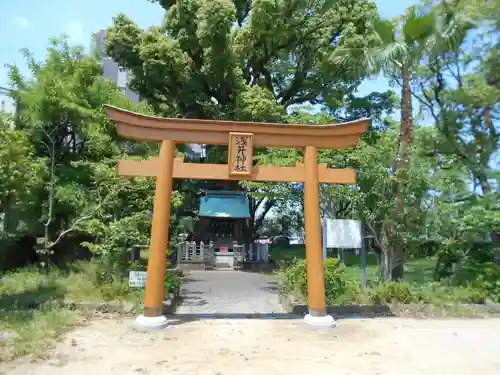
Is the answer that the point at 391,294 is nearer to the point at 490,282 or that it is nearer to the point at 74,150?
the point at 490,282

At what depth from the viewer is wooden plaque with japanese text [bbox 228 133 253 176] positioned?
336 inches

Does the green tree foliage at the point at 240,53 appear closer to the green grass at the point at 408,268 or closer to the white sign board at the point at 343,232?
the green grass at the point at 408,268

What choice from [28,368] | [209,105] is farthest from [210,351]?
[209,105]

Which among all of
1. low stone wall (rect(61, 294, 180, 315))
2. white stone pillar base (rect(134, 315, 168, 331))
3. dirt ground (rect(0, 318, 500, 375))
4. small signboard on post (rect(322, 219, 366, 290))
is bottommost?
dirt ground (rect(0, 318, 500, 375))

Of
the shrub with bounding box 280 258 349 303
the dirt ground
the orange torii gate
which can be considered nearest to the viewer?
the dirt ground

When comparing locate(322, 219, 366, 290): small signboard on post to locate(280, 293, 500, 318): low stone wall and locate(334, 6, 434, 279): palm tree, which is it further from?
locate(334, 6, 434, 279): palm tree

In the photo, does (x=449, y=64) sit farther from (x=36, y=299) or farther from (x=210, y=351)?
(x=36, y=299)

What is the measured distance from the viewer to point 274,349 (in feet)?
21.7

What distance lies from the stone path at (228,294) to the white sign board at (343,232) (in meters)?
2.26

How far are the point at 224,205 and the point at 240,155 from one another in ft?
39.8

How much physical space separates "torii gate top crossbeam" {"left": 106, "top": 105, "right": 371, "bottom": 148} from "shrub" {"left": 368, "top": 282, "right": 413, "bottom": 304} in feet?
11.9

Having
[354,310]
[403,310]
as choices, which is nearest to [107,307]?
[354,310]

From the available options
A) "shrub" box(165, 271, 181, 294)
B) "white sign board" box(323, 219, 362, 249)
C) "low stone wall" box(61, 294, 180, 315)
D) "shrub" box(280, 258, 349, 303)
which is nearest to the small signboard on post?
"white sign board" box(323, 219, 362, 249)

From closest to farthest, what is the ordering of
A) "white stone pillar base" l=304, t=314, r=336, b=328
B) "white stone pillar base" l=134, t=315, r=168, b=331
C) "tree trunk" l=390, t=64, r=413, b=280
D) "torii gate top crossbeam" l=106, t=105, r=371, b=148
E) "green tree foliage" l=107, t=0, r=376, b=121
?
"white stone pillar base" l=134, t=315, r=168, b=331 < "white stone pillar base" l=304, t=314, r=336, b=328 < "torii gate top crossbeam" l=106, t=105, r=371, b=148 < "tree trunk" l=390, t=64, r=413, b=280 < "green tree foliage" l=107, t=0, r=376, b=121
